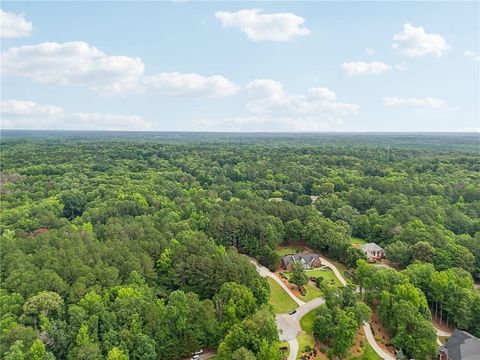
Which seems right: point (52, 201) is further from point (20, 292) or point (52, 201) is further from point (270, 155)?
point (270, 155)

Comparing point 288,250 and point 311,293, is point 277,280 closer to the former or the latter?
point 311,293

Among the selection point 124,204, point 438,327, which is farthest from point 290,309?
point 124,204

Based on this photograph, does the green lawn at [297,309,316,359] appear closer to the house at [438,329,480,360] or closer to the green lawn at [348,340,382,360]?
the green lawn at [348,340,382,360]

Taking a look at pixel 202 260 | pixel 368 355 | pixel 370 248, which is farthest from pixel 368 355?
pixel 370 248

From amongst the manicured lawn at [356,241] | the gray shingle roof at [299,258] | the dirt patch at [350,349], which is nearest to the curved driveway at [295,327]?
the dirt patch at [350,349]

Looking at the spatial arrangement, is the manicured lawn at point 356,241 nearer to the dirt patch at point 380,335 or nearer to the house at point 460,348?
the dirt patch at point 380,335

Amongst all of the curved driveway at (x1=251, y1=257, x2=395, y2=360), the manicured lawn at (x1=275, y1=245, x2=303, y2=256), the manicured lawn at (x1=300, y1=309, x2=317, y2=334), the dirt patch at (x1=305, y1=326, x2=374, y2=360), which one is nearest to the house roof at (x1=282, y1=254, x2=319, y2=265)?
the manicured lawn at (x1=275, y1=245, x2=303, y2=256)

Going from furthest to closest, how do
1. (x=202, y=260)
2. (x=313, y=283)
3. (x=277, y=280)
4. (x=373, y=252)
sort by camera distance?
(x=373, y=252) → (x=277, y=280) → (x=313, y=283) → (x=202, y=260)
